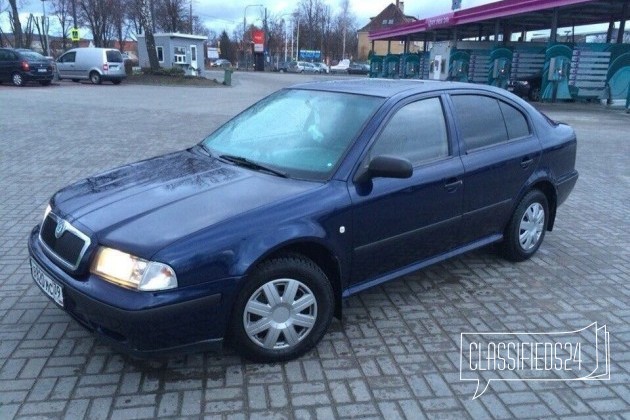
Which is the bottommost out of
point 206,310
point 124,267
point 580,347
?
point 580,347

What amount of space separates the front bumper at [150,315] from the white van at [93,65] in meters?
28.6

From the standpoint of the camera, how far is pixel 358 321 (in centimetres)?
376

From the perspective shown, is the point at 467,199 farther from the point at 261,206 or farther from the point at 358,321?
the point at 261,206

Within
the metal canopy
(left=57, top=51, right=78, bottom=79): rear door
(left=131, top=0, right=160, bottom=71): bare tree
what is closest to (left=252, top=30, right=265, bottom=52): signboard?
(left=131, top=0, right=160, bottom=71): bare tree

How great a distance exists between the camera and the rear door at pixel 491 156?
13.5 ft

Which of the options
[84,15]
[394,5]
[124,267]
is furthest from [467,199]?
[394,5]

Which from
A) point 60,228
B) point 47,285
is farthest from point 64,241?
point 47,285

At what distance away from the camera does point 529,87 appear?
936 inches

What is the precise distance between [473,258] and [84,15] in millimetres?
55403

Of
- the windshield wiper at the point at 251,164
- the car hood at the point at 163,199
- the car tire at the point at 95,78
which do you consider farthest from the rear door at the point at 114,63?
the windshield wiper at the point at 251,164

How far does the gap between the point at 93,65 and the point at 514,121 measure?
93.7ft

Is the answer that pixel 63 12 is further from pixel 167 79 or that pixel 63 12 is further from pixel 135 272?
pixel 135 272

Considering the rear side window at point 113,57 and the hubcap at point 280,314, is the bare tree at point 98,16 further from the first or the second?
the hubcap at point 280,314

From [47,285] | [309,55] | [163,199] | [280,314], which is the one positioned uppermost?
[309,55]
